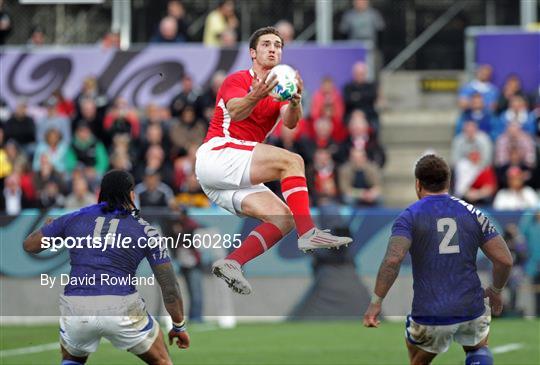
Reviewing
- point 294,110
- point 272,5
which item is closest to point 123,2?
point 272,5

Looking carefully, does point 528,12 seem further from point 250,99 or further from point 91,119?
point 250,99

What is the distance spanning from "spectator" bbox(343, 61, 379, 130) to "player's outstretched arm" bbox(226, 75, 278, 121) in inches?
458

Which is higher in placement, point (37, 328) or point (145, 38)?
point (145, 38)

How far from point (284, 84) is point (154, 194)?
9330 mm

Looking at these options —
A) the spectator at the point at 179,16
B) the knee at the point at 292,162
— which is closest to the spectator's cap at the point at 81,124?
the spectator at the point at 179,16

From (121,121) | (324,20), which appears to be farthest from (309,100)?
(121,121)

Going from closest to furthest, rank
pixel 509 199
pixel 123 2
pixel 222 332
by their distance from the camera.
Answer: pixel 222 332 → pixel 509 199 → pixel 123 2

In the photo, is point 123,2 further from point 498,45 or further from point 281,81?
point 281,81

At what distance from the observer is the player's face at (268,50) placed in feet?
35.1

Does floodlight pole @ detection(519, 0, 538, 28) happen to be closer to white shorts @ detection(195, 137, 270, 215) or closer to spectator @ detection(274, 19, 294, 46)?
spectator @ detection(274, 19, 294, 46)

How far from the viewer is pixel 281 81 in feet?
33.0

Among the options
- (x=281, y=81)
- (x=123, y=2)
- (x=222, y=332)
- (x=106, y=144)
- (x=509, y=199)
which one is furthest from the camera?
(x=123, y=2)

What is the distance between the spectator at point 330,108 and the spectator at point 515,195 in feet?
9.15

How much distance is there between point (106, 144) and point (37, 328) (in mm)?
3834
